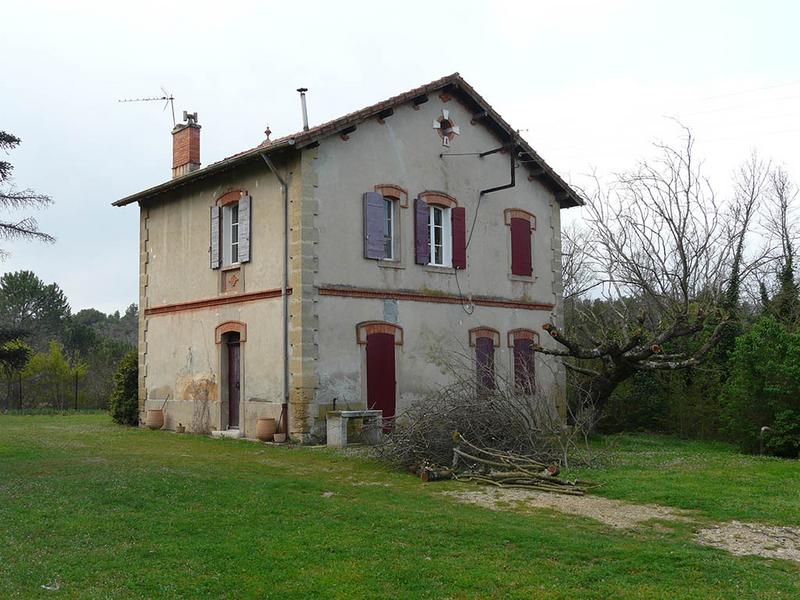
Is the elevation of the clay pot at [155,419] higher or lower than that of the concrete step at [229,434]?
higher

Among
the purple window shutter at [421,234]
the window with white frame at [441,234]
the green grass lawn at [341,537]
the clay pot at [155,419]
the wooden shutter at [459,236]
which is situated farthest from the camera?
the clay pot at [155,419]

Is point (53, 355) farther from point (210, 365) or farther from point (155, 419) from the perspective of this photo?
point (210, 365)

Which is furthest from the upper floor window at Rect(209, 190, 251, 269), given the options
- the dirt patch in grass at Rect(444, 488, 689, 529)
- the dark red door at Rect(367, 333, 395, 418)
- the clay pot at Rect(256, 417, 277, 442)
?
the dirt patch in grass at Rect(444, 488, 689, 529)

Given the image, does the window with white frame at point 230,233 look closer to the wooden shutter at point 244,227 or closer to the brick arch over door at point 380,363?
the wooden shutter at point 244,227

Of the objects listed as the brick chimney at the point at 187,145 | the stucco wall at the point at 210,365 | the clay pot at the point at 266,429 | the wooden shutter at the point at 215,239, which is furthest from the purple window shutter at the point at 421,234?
the brick chimney at the point at 187,145

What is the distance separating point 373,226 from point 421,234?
136 cm

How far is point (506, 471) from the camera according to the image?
10.7m

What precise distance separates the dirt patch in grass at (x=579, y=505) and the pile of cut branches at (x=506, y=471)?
0.23m

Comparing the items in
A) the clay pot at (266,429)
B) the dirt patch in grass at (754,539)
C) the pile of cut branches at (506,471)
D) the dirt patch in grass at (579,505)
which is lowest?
the dirt patch in grass at (754,539)

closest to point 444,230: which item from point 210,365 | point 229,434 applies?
point 210,365

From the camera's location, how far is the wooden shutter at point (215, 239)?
17.6m

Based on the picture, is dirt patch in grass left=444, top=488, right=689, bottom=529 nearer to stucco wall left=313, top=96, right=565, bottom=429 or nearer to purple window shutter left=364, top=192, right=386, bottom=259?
stucco wall left=313, top=96, right=565, bottom=429

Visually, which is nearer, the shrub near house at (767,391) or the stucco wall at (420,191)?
the shrub near house at (767,391)

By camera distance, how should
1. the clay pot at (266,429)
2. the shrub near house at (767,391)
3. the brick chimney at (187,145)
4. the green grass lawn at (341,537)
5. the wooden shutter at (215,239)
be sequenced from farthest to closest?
the brick chimney at (187,145) < the wooden shutter at (215,239) < the clay pot at (266,429) < the shrub near house at (767,391) < the green grass lawn at (341,537)
